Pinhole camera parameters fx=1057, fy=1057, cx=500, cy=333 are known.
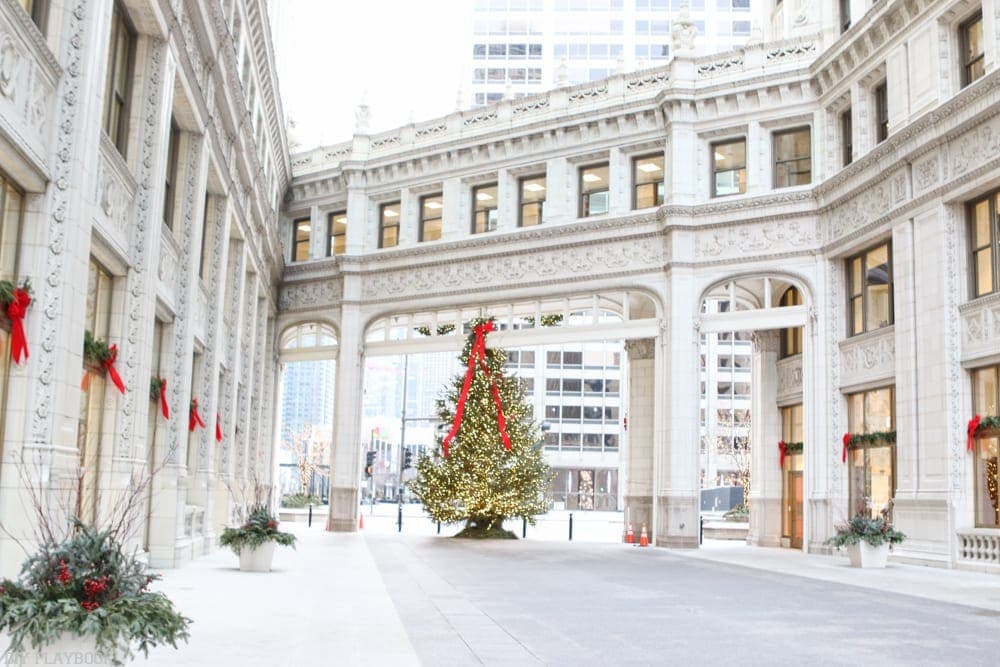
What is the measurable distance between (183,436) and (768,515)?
19.8m

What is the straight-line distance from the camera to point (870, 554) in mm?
23641

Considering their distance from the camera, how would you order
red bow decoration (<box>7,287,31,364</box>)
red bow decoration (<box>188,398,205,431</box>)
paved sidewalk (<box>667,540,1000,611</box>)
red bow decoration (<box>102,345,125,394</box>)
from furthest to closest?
red bow decoration (<box>188,398,205,431</box>)
paved sidewalk (<box>667,540,1000,611</box>)
red bow decoration (<box>102,345,125,394</box>)
red bow decoration (<box>7,287,31,364</box>)

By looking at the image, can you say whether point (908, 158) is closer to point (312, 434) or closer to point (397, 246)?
point (397, 246)

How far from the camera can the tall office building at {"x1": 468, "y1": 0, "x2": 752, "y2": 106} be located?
101 meters

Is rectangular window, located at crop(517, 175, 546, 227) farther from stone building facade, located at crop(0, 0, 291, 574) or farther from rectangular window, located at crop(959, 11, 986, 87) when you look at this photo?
rectangular window, located at crop(959, 11, 986, 87)

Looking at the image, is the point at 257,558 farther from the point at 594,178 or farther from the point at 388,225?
the point at 388,225

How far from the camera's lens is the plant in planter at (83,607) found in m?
6.78

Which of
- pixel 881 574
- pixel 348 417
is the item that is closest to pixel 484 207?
pixel 348 417

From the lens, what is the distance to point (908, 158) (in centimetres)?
2573

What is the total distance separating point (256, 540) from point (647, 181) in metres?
20.2

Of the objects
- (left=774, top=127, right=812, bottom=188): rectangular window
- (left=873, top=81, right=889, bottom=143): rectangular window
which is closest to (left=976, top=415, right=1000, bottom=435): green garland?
(left=873, top=81, right=889, bottom=143): rectangular window

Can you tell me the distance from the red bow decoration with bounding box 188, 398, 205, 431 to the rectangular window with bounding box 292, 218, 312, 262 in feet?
65.8

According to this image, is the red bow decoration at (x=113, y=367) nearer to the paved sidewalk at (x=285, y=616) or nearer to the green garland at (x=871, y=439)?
the paved sidewalk at (x=285, y=616)

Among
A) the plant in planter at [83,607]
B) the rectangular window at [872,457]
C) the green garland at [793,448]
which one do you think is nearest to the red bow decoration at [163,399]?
the plant in planter at [83,607]
